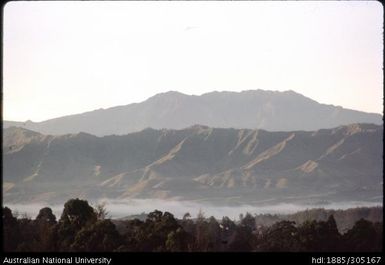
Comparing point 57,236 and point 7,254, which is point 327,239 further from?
point 7,254

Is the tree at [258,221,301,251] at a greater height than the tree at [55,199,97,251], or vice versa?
the tree at [55,199,97,251]

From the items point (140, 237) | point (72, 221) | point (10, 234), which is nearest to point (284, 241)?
point (140, 237)

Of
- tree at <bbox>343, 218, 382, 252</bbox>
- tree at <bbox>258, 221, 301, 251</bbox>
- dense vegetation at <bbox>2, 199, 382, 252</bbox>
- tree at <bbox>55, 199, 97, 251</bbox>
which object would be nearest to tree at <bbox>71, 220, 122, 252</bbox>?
dense vegetation at <bbox>2, 199, 382, 252</bbox>

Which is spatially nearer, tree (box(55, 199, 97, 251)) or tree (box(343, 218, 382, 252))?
tree (box(55, 199, 97, 251))

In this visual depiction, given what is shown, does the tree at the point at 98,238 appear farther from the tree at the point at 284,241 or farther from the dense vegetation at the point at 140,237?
the tree at the point at 284,241

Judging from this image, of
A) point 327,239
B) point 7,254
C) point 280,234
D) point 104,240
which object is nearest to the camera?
point 7,254

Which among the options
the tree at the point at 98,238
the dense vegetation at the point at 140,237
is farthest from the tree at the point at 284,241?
the tree at the point at 98,238

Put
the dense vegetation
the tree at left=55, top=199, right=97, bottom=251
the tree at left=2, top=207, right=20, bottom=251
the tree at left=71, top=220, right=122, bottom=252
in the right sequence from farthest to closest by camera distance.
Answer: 1. the tree at left=55, top=199, right=97, bottom=251
2. the tree at left=2, top=207, right=20, bottom=251
3. the dense vegetation
4. the tree at left=71, top=220, right=122, bottom=252

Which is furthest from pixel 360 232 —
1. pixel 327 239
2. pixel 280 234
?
pixel 280 234

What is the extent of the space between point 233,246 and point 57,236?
1733 cm

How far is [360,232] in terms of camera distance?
2032 inches

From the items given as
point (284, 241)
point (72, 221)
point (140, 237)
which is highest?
point (72, 221)

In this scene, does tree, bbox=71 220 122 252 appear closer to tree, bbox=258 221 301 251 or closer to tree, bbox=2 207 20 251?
tree, bbox=2 207 20 251

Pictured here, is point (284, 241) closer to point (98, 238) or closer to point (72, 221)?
point (98, 238)
